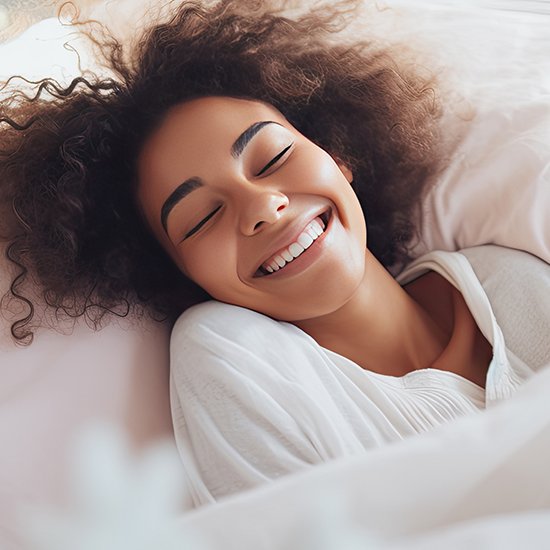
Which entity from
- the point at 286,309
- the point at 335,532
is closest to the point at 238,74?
the point at 286,309

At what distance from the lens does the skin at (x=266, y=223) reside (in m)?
0.85

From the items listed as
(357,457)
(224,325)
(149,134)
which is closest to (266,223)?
(224,325)

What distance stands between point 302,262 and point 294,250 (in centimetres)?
2

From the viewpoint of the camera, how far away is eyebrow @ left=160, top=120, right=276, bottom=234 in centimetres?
85

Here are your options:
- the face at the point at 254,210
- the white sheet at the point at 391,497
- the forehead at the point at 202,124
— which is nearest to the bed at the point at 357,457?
the white sheet at the point at 391,497

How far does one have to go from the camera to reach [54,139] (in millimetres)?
979

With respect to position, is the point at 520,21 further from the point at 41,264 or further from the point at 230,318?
the point at 41,264

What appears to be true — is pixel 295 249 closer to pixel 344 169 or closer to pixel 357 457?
pixel 344 169

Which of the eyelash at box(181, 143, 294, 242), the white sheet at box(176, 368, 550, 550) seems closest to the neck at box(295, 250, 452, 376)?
the eyelash at box(181, 143, 294, 242)

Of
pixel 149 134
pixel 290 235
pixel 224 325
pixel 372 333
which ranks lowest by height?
pixel 372 333

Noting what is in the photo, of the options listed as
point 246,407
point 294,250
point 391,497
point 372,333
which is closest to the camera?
point 391,497

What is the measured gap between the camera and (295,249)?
86 centimetres

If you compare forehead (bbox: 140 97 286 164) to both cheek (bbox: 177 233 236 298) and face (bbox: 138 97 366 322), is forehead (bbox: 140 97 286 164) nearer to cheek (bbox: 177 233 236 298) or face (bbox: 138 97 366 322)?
face (bbox: 138 97 366 322)

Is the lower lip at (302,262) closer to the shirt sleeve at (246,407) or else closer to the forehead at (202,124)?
the shirt sleeve at (246,407)
